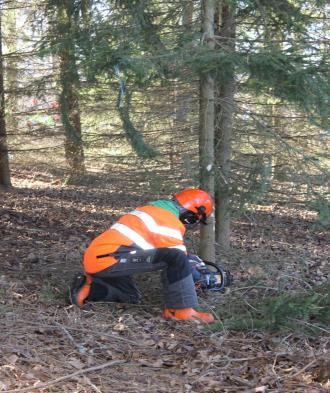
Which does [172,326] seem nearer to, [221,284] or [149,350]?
[149,350]

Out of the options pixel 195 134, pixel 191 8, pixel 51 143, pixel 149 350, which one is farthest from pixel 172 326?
pixel 51 143

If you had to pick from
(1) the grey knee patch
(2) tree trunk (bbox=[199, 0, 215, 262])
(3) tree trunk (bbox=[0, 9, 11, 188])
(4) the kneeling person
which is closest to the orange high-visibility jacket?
(4) the kneeling person

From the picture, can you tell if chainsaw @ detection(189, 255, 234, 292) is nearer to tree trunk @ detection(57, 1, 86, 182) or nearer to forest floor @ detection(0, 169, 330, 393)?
forest floor @ detection(0, 169, 330, 393)

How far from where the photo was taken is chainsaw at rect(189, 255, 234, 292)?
631cm

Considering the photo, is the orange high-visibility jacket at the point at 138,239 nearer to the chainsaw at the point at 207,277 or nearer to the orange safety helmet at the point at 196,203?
the orange safety helmet at the point at 196,203

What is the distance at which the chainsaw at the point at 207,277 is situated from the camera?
631 centimetres

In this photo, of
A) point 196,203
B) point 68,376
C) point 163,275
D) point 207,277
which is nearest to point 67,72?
point 196,203

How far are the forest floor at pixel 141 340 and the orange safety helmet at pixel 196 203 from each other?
1009 mm

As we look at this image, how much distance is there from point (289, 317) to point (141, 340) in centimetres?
142

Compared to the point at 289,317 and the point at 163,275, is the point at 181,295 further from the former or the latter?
the point at 289,317

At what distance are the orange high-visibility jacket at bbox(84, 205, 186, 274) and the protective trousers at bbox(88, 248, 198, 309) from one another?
6 centimetres

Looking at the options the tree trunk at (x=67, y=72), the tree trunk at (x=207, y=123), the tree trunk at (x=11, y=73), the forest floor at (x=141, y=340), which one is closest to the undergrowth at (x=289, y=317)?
the forest floor at (x=141, y=340)

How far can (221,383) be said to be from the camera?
13.1 feet

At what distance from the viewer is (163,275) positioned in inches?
226
